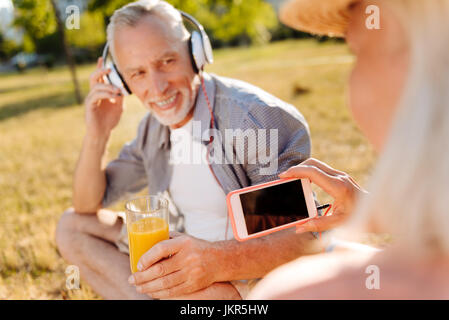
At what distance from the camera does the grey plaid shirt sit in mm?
2059

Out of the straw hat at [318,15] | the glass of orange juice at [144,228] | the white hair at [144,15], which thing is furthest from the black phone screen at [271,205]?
the white hair at [144,15]

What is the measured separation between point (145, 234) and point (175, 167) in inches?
30.3

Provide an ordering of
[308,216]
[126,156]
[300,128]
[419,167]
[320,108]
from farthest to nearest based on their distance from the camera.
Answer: [320,108], [126,156], [300,128], [308,216], [419,167]

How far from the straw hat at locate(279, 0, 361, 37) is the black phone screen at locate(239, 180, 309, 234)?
2.13 ft

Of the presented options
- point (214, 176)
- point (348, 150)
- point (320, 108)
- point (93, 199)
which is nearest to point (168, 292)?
point (214, 176)

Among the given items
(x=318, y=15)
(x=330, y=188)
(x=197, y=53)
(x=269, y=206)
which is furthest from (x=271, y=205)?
(x=197, y=53)

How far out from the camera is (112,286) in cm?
246

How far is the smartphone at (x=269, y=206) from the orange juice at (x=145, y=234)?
0.35m

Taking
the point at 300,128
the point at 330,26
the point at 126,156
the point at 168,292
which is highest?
the point at 330,26

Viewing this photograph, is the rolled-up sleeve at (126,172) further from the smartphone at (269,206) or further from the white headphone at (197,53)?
the smartphone at (269,206)

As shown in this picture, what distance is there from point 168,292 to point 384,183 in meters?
1.33

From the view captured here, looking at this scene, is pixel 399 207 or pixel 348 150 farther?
pixel 348 150

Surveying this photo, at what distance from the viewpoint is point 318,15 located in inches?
48.4

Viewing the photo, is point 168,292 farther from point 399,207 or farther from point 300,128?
point 399,207
